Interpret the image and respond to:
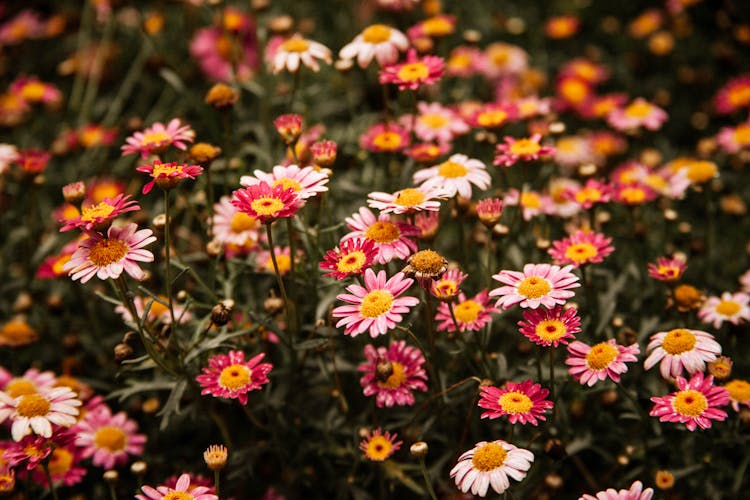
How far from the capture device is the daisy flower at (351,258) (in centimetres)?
205

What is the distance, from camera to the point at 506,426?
2.53 m

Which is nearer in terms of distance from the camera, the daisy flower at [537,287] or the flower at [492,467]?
the flower at [492,467]

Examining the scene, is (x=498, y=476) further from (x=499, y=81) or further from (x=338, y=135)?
(x=499, y=81)

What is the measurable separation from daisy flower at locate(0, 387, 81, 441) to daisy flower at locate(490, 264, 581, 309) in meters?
1.33

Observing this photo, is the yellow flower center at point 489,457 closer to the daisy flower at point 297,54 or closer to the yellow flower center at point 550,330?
the yellow flower center at point 550,330

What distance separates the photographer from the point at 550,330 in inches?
79.5

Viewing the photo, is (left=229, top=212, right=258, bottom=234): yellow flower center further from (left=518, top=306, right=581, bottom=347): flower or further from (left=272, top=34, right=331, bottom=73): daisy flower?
(left=518, top=306, right=581, bottom=347): flower

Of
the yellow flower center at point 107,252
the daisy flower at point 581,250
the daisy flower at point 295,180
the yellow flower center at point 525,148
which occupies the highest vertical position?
the daisy flower at point 295,180

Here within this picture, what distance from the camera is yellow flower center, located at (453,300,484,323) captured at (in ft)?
7.68

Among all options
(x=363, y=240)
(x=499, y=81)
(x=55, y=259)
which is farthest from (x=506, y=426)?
(x=499, y=81)

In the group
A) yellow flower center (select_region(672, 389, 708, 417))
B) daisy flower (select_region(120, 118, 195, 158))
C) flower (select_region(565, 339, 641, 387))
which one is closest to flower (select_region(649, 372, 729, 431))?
yellow flower center (select_region(672, 389, 708, 417))

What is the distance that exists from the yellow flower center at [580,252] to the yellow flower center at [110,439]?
1.65 m

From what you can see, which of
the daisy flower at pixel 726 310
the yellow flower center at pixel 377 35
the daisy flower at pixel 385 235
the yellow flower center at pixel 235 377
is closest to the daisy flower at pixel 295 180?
the daisy flower at pixel 385 235

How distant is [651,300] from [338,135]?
1529mm
